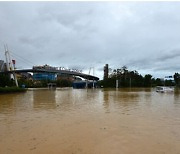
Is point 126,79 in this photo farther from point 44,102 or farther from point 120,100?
point 44,102

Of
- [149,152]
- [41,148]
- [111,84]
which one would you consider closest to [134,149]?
[149,152]

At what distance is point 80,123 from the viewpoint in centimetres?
950

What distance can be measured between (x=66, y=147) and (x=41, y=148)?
0.69 m

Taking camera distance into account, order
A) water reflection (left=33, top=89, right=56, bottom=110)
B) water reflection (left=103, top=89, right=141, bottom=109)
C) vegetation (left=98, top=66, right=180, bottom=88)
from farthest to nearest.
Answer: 1. vegetation (left=98, top=66, right=180, bottom=88)
2. water reflection (left=103, top=89, right=141, bottom=109)
3. water reflection (left=33, top=89, right=56, bottom=110)

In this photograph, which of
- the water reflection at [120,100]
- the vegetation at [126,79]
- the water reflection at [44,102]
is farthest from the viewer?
the vegetation at [126,79]

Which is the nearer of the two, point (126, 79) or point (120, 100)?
point (120, 100)

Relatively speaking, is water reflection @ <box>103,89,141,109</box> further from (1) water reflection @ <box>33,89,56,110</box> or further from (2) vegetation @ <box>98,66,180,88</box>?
(2) vegetation @ <box>98,66,180,88</box>

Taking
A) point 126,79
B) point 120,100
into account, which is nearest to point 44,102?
point 120,100

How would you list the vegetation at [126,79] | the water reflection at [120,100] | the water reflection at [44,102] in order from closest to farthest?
the water reflection at [44,102] → the water reflection at [120,100] → the vegetation at [126,79]

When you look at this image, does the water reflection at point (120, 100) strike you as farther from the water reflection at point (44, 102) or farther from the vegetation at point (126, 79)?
the vegetation at point (126, 79)

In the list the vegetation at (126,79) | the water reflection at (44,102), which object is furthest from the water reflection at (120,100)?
the vegetation at (126,79)


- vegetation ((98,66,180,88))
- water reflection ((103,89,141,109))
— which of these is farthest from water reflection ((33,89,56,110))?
vegetation ((98,66,180,88))

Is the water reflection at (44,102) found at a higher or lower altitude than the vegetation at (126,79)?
lower

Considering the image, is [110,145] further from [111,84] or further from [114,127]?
[111,84]
